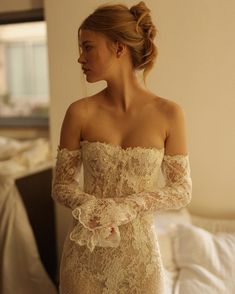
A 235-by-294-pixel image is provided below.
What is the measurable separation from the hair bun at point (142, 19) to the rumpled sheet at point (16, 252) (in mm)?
1169

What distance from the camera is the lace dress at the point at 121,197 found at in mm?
907

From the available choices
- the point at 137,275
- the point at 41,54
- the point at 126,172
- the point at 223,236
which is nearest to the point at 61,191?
A: the point at 126,172

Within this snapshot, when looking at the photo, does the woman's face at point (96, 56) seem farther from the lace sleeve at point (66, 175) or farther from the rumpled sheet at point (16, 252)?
the rumpled sheet at point (16, 252)

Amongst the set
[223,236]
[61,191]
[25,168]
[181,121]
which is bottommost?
[223,236]

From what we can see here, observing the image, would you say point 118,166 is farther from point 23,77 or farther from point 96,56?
point 23,77

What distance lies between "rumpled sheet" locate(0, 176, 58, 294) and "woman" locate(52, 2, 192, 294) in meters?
0.87

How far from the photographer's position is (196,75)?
1659mm

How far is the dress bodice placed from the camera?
0.91 meters

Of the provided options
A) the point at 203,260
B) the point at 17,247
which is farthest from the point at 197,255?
the point at 17,247

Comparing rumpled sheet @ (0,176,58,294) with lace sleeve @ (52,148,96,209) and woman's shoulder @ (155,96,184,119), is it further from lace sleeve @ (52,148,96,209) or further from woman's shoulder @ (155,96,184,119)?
woman's shoulder @ (155,96,184,119)

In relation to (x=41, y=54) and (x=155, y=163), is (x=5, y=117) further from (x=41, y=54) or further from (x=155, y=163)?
(x=155, y=163)

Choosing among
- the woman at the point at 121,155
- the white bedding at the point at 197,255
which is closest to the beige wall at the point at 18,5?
the woman at the point at 121,155

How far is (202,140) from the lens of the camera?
1722 mm

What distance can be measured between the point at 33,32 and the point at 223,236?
156 cm
